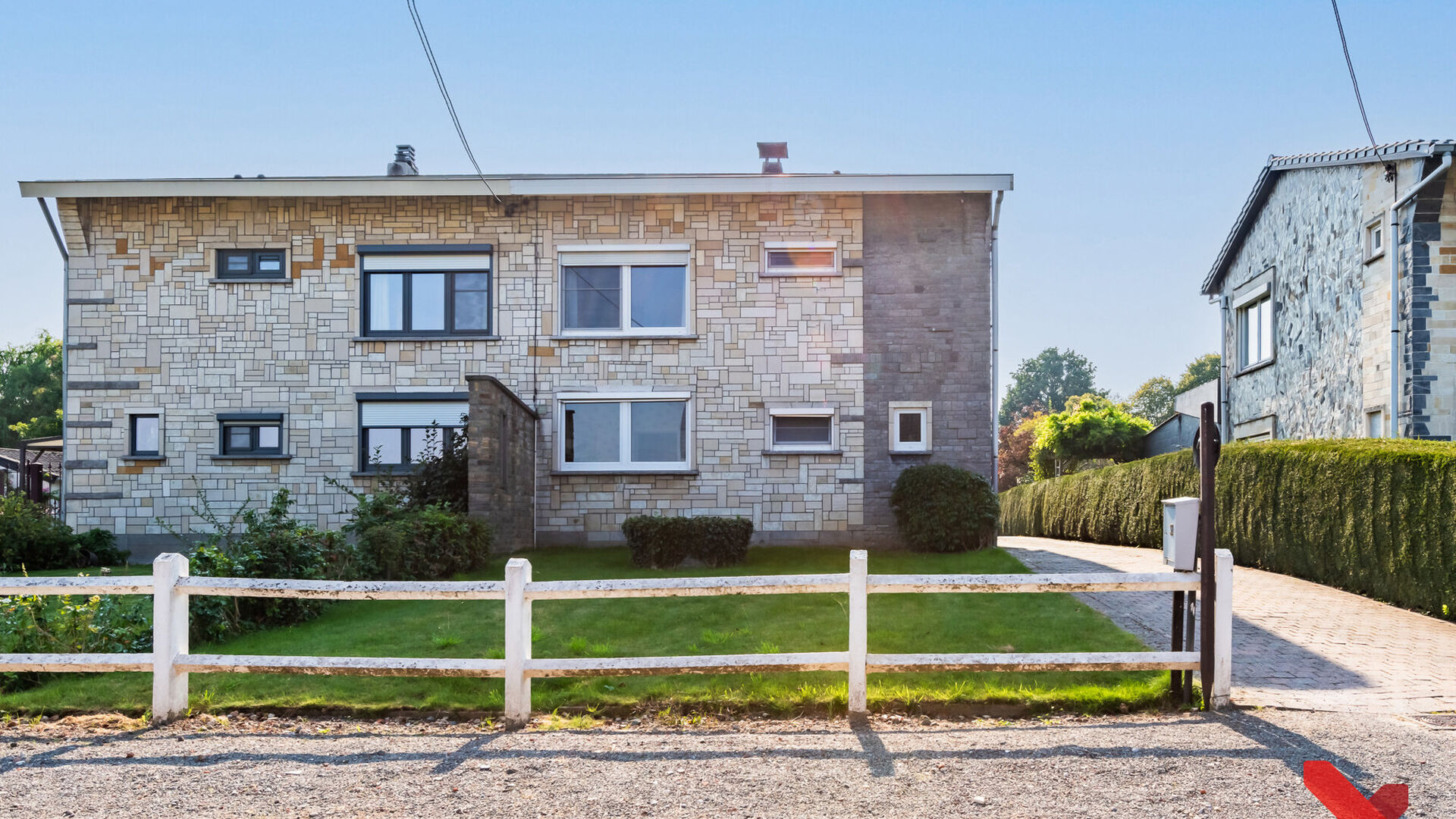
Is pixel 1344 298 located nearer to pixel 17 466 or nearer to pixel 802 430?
pixel 802 430

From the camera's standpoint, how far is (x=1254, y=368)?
2186 cm

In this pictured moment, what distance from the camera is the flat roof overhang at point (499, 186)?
17.3 metres

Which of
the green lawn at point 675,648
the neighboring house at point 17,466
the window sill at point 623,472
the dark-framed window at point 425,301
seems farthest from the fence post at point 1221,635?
the neighboring house at point 17,466

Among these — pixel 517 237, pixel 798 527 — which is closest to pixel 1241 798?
pixel 798 527

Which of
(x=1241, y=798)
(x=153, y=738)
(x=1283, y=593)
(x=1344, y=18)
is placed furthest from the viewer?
(x=1283, y=593)

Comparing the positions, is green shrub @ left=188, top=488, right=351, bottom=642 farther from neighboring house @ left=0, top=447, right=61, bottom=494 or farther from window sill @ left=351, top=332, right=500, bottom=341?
neighboring house @ left=0, top=447, right=61, bottom=494

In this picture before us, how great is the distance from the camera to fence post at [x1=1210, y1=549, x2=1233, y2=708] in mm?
6367

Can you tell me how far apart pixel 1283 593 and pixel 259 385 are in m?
15.5

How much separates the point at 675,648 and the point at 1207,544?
164 inches

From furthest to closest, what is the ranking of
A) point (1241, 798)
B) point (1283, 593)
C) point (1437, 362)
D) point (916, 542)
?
1. point (916, 542)
2. point (1437, 362)
3. point (1283, 593)
4. point (1241, 798)

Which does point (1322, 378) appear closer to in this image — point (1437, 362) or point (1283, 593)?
point (1437, 362)

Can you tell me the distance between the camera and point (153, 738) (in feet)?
20.2

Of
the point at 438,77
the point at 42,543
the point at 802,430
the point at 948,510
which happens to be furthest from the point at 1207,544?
the point at 42,543

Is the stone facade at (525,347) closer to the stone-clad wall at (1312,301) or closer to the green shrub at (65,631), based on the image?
the stone-clad wall at (1312,301)
